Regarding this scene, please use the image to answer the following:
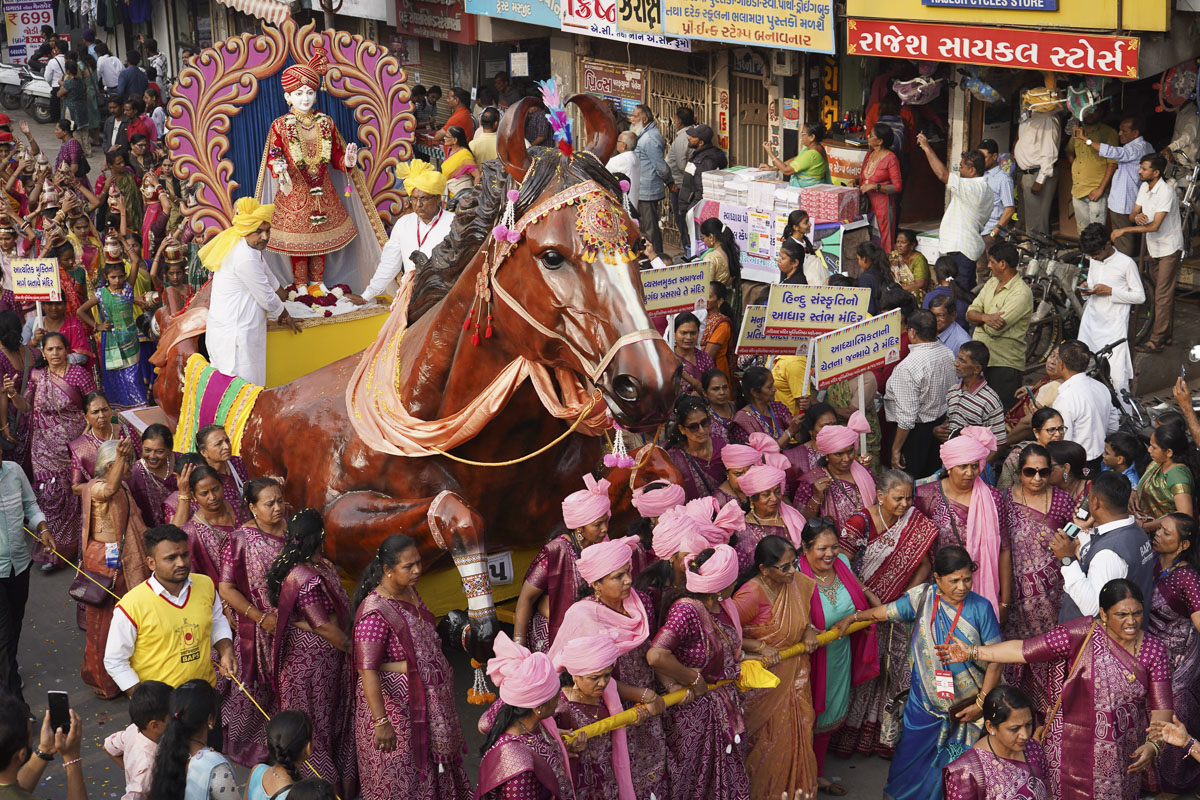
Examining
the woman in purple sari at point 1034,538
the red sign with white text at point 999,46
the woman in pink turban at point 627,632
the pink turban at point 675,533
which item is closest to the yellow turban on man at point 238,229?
the woman in pink turban at point 627,632

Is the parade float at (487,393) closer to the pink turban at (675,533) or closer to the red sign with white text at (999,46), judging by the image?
the pink turban at (675,533)

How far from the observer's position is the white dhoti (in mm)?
7195

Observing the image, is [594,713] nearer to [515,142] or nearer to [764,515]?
[764,515]

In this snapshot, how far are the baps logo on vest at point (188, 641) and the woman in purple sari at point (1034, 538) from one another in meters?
3.46

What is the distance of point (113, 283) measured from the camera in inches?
420

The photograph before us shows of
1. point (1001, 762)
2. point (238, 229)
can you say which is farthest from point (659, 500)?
point (238, 229)

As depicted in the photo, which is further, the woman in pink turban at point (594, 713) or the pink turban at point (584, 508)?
the pink turban at point (584, 508)

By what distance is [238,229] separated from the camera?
24.2 ft

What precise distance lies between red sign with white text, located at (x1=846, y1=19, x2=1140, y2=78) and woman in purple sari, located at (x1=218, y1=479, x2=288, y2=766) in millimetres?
6823

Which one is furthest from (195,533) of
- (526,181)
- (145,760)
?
(526,181)

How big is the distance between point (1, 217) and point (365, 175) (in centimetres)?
526

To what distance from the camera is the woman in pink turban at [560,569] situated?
18.4 feet

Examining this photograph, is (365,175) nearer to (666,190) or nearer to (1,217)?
(1,217)

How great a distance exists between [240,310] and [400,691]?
2.54 meters
